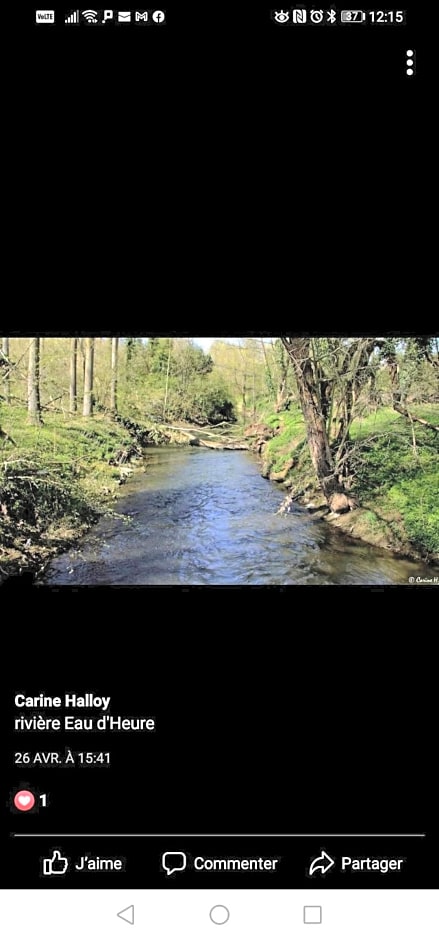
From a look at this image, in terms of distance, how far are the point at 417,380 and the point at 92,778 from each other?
163 cm

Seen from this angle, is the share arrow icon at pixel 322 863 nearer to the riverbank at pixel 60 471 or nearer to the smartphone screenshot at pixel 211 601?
the smartphone screenshot at pixel 211 601

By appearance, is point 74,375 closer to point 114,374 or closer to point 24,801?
point 114,374

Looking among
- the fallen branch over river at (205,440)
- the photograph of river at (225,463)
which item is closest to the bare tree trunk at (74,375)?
the photograph of river at (225,463)

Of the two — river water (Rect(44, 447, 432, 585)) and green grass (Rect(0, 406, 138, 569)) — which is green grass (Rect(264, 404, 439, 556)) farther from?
green grass (Rect(0, 406, 138, 569))

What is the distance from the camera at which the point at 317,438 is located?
2162 mm

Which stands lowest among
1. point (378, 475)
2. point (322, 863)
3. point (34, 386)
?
point (322, 863)

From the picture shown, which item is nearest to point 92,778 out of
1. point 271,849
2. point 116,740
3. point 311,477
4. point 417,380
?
point 116,740

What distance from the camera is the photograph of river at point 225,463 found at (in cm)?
196

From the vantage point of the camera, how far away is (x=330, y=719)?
152cm
